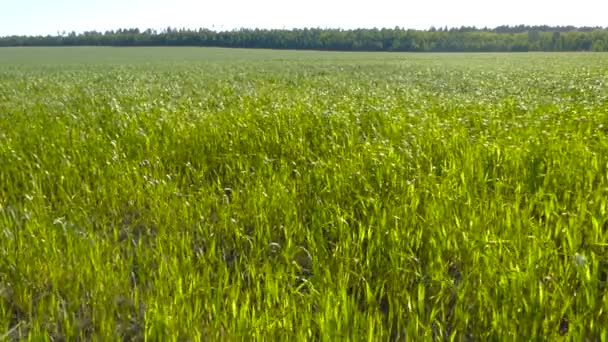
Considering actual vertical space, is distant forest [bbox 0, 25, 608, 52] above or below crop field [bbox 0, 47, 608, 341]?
above

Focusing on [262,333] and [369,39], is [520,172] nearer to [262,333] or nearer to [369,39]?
[262,333]

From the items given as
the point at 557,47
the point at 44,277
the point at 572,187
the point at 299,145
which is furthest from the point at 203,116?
the point at 557,47

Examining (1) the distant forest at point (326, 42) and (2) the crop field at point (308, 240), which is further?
(1) the distant forest at point (326, 42)

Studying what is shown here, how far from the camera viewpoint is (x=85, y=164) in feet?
16.2

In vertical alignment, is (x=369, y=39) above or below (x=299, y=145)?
above

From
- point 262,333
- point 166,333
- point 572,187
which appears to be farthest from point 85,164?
point 572,187

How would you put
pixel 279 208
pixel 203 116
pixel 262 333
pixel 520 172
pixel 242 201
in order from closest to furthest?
pixel 262 333 → pixel 279 208 → pixel 242 201 → pixel 520 172 → pixel 203 116

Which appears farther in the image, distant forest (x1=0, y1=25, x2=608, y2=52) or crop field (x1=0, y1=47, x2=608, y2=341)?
distant forest (x1=0, y1=25, x2=608, y2=52)

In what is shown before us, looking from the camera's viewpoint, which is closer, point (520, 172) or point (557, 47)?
point (520, 172)

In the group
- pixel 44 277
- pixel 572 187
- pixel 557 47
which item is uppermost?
pixel 557 47

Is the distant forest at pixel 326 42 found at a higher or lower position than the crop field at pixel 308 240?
higher

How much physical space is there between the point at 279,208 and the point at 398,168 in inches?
48.9

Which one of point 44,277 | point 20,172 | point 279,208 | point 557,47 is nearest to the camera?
point 44,277

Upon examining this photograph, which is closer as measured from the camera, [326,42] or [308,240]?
[308,240]
